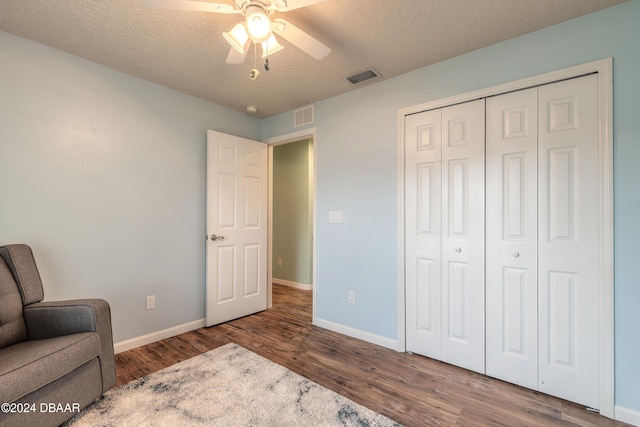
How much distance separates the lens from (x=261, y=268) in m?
3.51

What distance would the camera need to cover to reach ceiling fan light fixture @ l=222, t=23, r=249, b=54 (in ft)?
5.21

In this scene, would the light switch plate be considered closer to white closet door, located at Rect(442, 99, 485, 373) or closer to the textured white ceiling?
white closet door, located at Rect(442, 99, 485, 373)

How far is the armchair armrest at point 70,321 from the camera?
1.70 meters

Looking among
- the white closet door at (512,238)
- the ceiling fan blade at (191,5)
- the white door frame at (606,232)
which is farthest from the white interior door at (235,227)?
the white door frame at (606,232)

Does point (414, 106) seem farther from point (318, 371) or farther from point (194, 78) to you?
point (318, 371)

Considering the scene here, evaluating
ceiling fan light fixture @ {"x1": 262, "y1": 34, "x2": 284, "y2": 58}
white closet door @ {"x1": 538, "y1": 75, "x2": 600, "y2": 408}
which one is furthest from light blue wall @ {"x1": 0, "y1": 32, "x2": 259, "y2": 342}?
white closet door @ {"x1": 538, "y1": 75, "x2": 600, "y2": 408}

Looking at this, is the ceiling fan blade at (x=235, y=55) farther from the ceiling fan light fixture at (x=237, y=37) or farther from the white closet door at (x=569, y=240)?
the white closet door at (x=569, y=240)

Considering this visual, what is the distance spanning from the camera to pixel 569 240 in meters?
1.82

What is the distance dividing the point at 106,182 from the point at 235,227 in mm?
1261

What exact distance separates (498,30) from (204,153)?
278 centimetres

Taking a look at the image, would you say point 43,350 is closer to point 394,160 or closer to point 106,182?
point 106,182

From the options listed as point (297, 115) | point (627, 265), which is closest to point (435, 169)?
point (627, 265)

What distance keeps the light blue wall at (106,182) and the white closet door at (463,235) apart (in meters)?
2.41

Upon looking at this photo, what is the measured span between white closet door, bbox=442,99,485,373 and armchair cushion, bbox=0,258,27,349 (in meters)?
2.86
